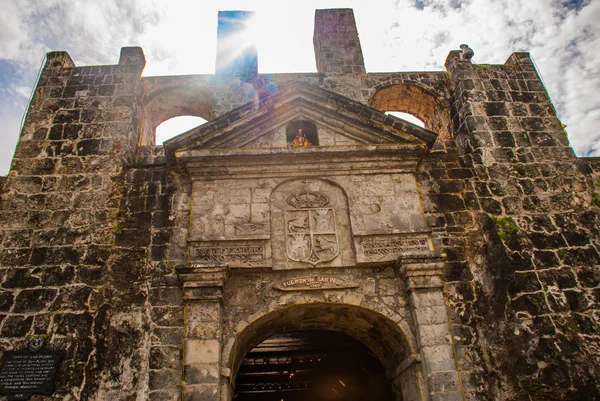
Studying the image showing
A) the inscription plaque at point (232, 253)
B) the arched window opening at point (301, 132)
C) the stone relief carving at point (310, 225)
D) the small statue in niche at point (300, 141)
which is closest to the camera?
the inscription plaque at point (232, 253)

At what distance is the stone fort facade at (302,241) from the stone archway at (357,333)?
0.16 ft

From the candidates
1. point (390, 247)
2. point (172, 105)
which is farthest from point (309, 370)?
point (172, 105)

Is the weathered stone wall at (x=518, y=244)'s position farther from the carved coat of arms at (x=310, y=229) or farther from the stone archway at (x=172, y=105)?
the stone archway at (x=172, y=105)

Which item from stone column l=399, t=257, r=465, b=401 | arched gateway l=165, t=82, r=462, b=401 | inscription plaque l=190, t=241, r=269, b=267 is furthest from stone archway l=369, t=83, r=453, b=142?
inscription plaque l=190, t=241, r=269, b=267

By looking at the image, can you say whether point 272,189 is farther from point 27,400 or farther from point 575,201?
point 575,201

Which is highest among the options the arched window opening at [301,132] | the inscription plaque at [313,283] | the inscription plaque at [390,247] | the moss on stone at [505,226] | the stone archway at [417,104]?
the stone archway at [417,104]

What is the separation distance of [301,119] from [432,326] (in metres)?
4.12

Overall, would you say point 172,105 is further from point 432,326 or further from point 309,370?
point 432,326

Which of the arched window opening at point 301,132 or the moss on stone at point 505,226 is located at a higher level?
the arched window opening at point 301,132

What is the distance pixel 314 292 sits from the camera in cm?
660

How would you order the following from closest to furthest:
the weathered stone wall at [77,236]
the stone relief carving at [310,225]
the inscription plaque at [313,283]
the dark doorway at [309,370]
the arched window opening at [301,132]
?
the weathered stone wall at [77,236], the inscription plaque at [313,283], the stone relief carving at [310,225], the arched window opening at [301,132], the dark doorway at [309,370]

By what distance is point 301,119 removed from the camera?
8039 mm

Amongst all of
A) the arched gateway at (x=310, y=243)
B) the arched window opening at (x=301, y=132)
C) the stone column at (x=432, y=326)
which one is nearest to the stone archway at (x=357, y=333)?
the arched gateway at (x=310, y=243)

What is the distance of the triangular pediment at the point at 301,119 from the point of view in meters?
7.61
